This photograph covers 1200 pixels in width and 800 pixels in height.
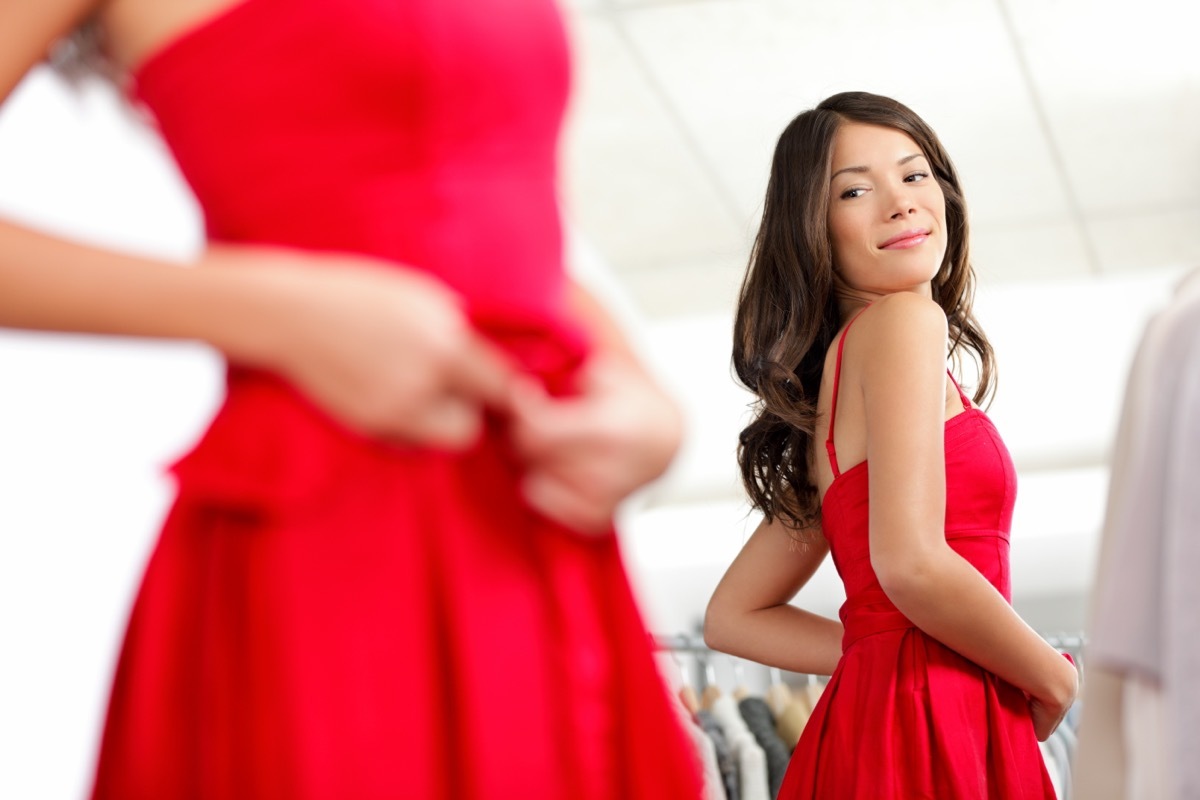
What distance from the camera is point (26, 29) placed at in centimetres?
65

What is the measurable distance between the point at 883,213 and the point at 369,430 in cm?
118

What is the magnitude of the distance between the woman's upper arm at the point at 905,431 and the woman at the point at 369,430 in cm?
75

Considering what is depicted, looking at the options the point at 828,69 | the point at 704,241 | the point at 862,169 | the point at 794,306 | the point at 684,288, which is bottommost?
the point at 794,306

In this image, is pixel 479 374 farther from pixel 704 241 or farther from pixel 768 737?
pixel 704 241

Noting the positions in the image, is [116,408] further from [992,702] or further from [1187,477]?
[1187,477]

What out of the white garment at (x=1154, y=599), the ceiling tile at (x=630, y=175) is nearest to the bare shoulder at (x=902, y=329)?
the white garment at (x=1154, y=599)

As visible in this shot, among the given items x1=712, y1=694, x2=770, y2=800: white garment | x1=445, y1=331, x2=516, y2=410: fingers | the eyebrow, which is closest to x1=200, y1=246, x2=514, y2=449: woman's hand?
x1=445, y1=331, x2=516, y2=410: fingers

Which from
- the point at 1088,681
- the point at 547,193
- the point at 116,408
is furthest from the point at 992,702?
the point at 116,408

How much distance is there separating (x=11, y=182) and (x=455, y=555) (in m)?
1.61

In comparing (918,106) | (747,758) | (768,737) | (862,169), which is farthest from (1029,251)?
(862,169)

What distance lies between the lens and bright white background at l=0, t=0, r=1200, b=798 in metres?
2.03

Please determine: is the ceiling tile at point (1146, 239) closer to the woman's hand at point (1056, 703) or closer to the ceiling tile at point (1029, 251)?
the ceiling tile at point (1029, 251)

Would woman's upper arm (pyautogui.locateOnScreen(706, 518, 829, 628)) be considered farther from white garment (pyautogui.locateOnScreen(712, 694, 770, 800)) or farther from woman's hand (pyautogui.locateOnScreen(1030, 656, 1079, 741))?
white garment (pyautogui.locateOnScreen(712, 694, 770, 800))

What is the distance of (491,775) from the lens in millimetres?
599
